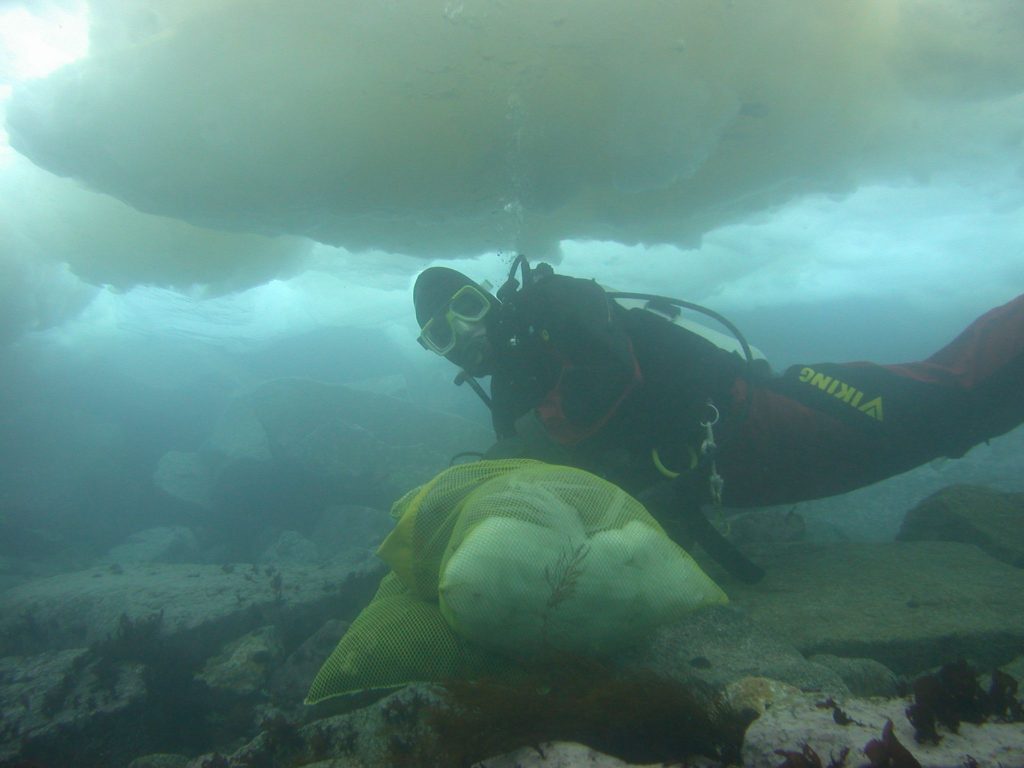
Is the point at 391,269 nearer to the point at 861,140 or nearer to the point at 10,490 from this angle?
the point at 10,490

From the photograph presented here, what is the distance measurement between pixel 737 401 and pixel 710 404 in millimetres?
365

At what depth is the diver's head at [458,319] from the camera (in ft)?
13.9

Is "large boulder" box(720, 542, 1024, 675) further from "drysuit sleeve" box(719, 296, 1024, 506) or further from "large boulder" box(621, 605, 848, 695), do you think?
"drysuit sleeve" box(719, 296, 1024, 506)

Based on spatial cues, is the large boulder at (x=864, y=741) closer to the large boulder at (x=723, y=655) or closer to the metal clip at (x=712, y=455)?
the large boulder at (x=723, y=655)

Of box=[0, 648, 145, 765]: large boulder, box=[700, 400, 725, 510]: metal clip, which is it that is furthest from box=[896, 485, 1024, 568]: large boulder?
box=[0, 648, 145, 765]: large boulder

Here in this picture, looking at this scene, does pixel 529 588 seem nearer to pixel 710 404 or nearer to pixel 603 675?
pixel 603 675

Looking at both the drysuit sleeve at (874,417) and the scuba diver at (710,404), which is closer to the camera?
the scuba diver at (710,404)

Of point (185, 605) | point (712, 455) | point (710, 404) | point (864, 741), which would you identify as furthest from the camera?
point (185, 605)

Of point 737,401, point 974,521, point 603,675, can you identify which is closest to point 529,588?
point 603,675

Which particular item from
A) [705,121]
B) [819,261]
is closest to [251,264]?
[705,121]

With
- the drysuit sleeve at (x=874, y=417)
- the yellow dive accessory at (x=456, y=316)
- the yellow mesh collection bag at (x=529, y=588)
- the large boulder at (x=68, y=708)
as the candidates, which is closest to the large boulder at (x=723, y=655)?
the yellow mesh collection bag at (x=529, y=588)

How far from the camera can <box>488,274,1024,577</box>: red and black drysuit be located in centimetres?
364

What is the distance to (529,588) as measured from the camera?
74.7 inches

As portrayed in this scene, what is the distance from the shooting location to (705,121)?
7215 millimetres
